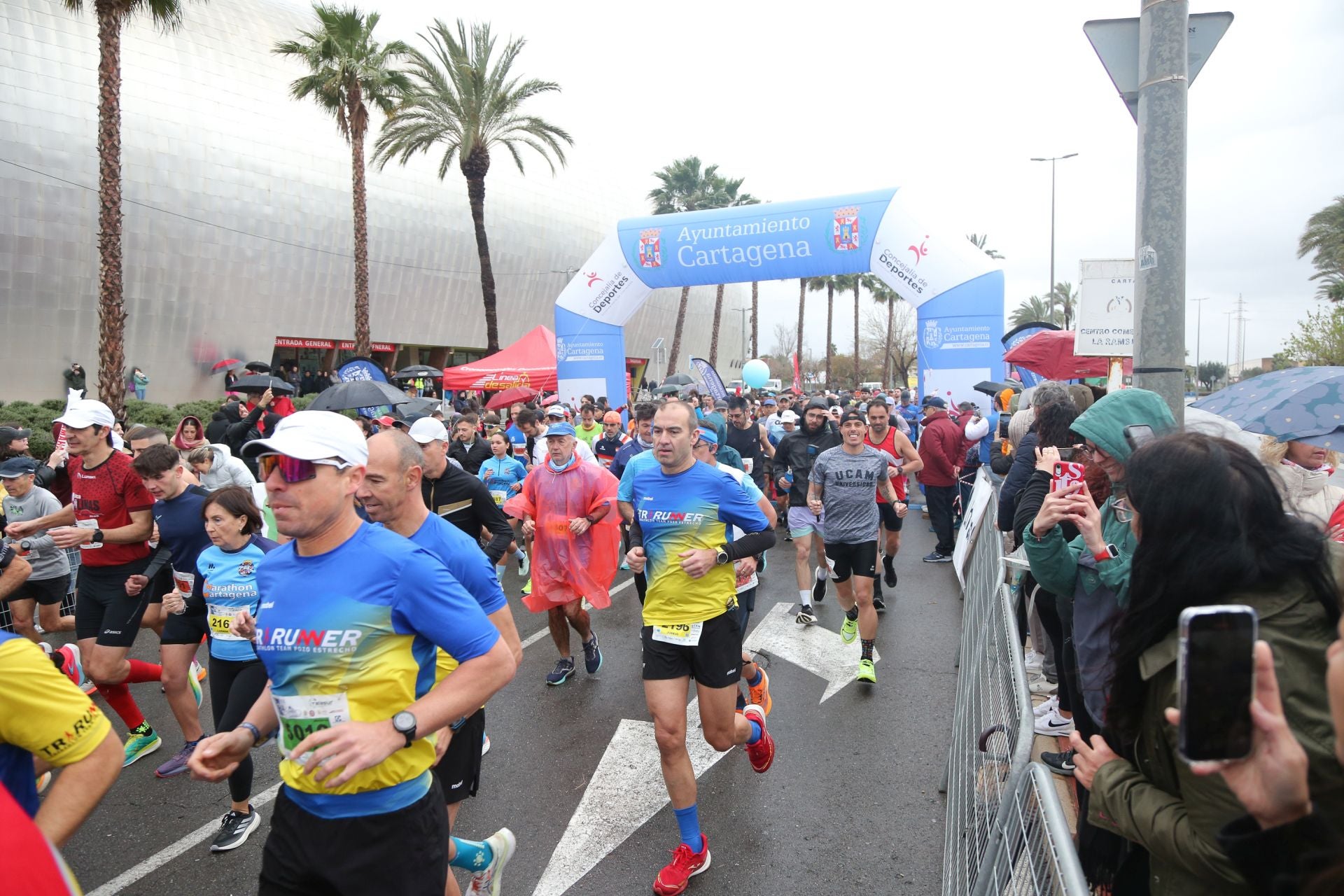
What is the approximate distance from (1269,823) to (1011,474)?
150 inches

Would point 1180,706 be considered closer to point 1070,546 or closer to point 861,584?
point 1070,546

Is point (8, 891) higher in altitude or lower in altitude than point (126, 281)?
lower

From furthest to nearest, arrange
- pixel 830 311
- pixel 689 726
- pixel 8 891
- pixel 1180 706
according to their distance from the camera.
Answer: pixel 830 311 → pixel 689 726 → pixel 8 891 → pixel 1180 706

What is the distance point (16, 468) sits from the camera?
6164 millimetres

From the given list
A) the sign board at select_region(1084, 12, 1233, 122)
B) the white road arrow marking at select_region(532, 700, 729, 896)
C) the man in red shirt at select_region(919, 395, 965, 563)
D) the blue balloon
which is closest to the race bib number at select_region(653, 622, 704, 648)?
the white road arrow marking at select_region(532, 700, 729, 896)

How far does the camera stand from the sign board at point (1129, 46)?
405 cm

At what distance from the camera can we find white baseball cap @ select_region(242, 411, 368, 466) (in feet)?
6.97

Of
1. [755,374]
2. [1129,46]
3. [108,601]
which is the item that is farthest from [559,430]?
[755,374]

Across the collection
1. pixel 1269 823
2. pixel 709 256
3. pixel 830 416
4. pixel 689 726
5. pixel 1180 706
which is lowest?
pixel 689 726

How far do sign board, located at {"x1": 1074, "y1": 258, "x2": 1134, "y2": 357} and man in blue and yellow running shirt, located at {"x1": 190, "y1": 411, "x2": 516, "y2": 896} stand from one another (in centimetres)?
573

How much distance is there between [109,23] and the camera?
14578 millimetres

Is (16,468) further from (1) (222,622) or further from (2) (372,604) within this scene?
(2) (372,604)

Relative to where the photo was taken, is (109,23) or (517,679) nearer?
A: (517,679)

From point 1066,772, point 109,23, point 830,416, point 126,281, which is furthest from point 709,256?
point 126,281
